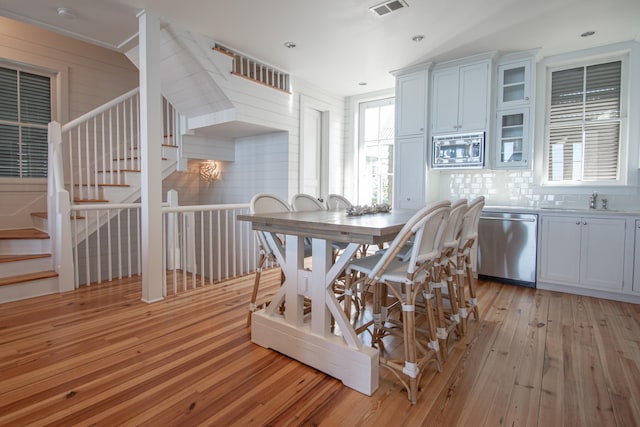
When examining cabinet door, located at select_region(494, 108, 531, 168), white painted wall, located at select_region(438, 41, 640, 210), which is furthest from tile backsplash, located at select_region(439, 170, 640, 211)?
cabinet door, located at select_region(494, 108, 531, 168)

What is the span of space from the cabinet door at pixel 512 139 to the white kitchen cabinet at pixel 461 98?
0.75 ft

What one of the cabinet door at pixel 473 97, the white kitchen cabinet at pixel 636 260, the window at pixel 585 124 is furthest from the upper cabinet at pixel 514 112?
the white kitchen cabinet at pixel 636 260

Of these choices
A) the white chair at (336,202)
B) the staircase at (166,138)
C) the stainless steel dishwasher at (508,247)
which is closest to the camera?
the staircase at (166,138)

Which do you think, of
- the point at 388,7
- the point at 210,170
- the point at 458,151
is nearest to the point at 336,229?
the point at 388,7

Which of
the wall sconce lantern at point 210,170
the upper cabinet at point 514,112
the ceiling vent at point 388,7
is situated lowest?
the wall sconce lantern at point 210,170

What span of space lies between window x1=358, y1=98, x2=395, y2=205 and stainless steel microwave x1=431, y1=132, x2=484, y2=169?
4.27ft

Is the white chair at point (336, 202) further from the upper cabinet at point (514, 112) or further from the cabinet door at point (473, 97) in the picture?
the upper cabinet at point (514, 112)

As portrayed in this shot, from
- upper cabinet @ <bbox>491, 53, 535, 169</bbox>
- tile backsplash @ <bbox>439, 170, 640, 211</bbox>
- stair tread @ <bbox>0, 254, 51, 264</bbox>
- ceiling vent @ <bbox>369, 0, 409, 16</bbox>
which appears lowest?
stair tread @ <bbox>0, 254, 51, 264</bbox>

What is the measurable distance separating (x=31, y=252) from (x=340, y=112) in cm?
470

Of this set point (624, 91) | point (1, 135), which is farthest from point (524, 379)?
point (1, 135)

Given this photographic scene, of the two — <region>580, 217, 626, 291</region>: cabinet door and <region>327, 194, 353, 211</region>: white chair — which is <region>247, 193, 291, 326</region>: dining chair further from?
<region>580, 217, 626, 291</region>: cabinet door

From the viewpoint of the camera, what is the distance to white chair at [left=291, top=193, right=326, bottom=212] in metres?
3.26

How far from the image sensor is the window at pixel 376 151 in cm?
571

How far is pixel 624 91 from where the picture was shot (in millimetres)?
3807
